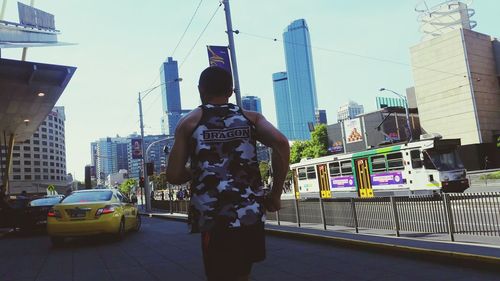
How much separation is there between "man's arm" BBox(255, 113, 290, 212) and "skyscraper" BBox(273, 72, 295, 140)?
48.0 meters

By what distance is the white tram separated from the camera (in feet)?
66.7

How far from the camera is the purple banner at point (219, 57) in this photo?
1493 cm

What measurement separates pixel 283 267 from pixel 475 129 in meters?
52.5

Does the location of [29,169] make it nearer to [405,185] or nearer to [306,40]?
[306,40]

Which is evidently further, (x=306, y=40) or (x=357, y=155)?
(x=306, y=40)

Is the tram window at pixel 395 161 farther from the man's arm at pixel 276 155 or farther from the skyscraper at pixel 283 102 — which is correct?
the skyscraper at pixel 283 102

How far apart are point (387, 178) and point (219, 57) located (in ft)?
37.0

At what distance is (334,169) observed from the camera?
83.5 ft

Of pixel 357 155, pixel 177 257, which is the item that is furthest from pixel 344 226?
pixel 357 155

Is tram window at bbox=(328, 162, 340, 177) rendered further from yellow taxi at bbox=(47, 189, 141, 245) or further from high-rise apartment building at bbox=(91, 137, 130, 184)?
high-rise apartment building at bbox=(91, 137, 130, 184)

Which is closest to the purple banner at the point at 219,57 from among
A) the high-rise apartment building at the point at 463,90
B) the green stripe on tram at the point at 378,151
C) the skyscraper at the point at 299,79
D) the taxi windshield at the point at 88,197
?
the taxi windshield at the point at 88,197

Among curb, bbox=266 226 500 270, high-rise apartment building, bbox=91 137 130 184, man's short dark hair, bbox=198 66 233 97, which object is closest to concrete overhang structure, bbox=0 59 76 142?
curb, bbox=266 226 500 270

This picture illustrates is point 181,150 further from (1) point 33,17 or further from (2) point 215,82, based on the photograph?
(1) point 33,17

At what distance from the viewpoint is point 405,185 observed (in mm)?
20922
